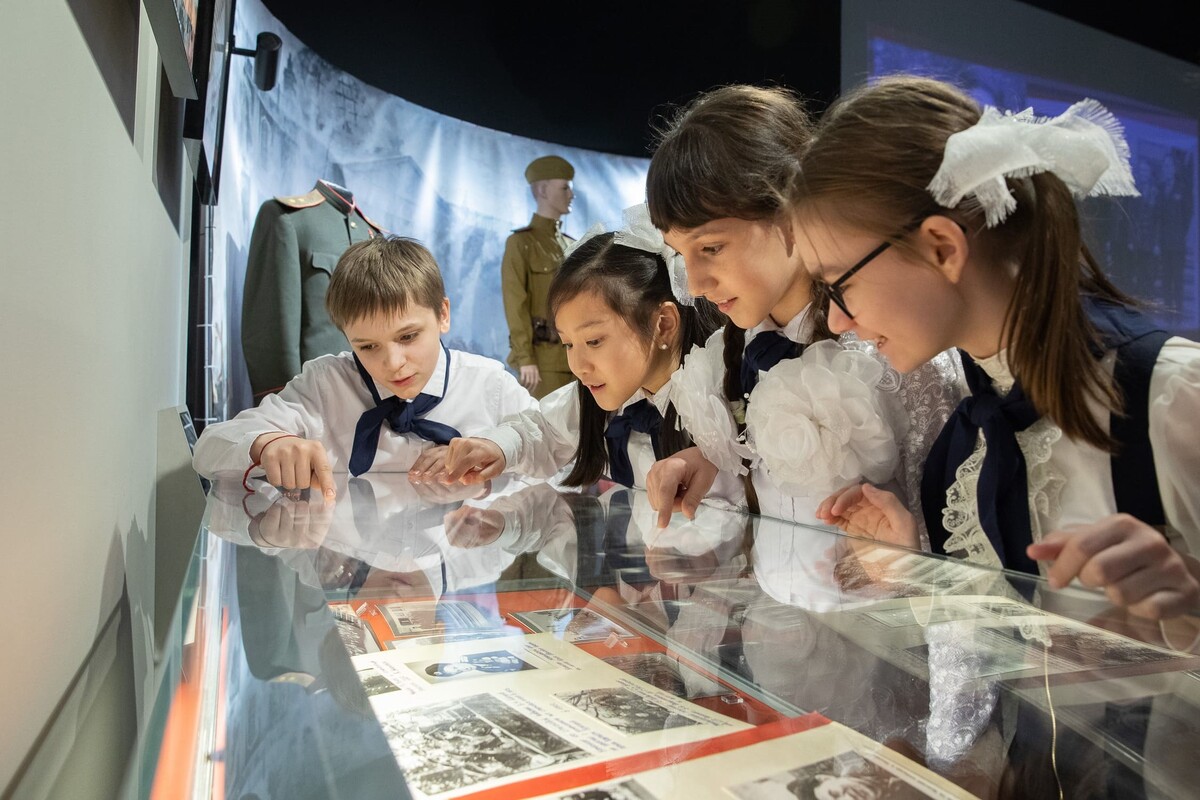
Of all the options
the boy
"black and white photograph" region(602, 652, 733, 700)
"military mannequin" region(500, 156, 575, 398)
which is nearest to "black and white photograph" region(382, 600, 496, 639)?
"black and white photograph" region(602, 652, 733, 700)

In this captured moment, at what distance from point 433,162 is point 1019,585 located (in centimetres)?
523

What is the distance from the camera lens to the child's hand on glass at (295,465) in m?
1.51

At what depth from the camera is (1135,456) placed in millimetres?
720

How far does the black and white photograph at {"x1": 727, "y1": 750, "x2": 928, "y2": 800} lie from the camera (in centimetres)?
38

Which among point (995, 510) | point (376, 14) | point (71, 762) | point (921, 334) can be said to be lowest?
point (71, 762)

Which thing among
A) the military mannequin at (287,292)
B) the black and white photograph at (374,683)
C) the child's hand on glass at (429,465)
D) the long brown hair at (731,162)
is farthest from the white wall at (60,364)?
the military mannequin at (287,292)

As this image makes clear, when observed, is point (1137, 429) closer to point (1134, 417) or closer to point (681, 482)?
point (1134, 417)

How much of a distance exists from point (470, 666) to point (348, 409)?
1670 millimetres

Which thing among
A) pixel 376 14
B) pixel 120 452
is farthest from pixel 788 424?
pixel 376 14

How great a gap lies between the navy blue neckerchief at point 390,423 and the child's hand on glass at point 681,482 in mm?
847

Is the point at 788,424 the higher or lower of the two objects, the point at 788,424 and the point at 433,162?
the lower

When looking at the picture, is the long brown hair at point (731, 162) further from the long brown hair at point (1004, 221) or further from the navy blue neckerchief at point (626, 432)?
the navy blue neckerchief at point (626, 432)

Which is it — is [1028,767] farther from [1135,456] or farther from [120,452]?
[120,452]

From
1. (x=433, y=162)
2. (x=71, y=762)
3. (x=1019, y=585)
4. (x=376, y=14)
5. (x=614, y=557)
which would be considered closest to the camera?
(x=71, y=762)
